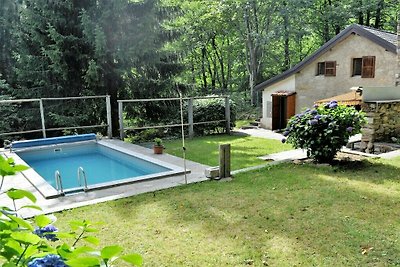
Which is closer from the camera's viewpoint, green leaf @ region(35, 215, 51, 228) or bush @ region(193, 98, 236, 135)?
green leaf @ region(35, 215, 51, 228)

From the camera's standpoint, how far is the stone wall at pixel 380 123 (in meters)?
7.49

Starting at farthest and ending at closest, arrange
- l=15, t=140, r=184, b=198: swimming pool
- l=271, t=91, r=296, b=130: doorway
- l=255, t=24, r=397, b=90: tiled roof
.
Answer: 1. l=271, t=91, r=296, b=130: doorway
2. l=255, t=24, r=397, b=90: tiled roof
3. l=15, t=140, r=184, b=198: swimming pool

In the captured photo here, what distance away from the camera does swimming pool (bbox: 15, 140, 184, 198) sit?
6812 millimetres

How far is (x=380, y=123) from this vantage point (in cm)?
770

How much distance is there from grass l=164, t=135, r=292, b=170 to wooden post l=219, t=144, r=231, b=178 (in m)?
0.91

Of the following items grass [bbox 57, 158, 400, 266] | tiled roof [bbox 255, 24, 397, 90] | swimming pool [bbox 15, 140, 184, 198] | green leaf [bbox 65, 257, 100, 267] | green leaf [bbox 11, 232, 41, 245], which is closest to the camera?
green leaf [bbox 65, 257, 100, 267]

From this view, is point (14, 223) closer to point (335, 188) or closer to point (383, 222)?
point (383, 222)

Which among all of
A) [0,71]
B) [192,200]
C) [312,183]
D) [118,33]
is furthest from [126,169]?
[0,71]

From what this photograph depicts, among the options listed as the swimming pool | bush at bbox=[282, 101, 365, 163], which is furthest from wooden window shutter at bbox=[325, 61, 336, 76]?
the swimming pool

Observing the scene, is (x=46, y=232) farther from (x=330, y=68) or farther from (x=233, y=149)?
(x=330, y=68)

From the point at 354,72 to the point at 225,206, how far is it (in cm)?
1028

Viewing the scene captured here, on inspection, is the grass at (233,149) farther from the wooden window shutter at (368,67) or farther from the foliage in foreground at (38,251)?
the foliage in foreground at (38,251)

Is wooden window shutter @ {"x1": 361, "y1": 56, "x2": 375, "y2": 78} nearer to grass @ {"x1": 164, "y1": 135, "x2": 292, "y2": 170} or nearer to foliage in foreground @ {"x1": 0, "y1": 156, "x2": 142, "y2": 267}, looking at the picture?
grass @ {"x1": 164, "y1": 135, "x2": 292, "y2": 170}

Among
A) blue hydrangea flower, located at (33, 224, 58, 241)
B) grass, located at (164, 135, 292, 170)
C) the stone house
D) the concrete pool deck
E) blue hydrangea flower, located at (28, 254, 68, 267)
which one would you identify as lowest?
grass, located at (164, 135, 292, 170)
